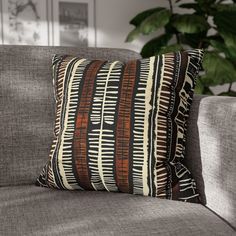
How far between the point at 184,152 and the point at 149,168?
141 mm

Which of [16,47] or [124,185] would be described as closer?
[124,185]

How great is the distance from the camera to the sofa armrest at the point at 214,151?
902 millimetres

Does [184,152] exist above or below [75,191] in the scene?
above

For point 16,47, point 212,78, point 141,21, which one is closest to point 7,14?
point 141,21

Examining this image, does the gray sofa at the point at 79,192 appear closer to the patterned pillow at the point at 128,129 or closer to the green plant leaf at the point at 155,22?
the patterned pillow at the point at 128,129

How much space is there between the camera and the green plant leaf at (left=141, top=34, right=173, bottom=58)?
2.12 m

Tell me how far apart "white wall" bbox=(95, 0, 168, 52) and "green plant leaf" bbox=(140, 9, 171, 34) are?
399 millimetres

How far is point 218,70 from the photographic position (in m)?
1.82

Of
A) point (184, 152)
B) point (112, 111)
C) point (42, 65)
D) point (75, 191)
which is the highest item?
point (42, 65)

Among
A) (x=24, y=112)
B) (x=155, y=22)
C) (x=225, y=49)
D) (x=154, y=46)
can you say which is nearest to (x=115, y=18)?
(x=154, y=46)

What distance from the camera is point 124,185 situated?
1.01m

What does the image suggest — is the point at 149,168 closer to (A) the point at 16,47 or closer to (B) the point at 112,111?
(B) the point at 112,111

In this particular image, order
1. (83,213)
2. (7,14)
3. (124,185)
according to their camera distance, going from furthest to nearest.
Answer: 1. (7,14)
2. (124,185)
3. (83,213)

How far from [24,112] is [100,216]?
0.45 m
